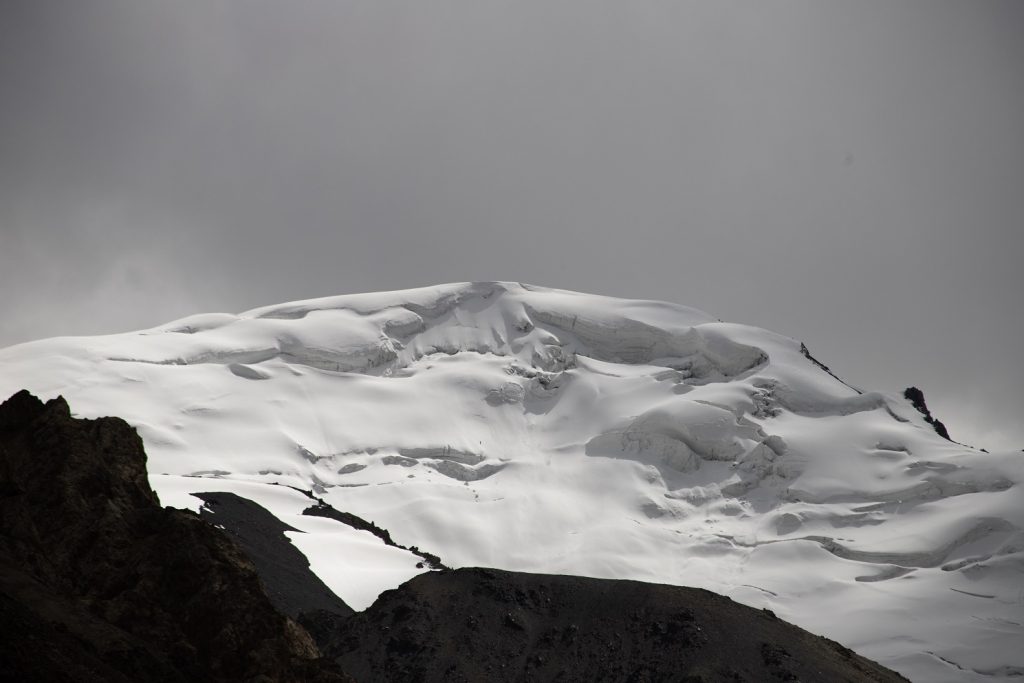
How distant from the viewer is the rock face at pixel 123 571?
1409 inches

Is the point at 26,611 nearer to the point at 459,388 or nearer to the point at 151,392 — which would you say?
the point at 151,392

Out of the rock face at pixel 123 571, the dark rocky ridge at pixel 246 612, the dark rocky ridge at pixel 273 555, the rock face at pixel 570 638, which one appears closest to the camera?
the rock face at pixel 123 571

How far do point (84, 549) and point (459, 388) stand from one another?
106 metres

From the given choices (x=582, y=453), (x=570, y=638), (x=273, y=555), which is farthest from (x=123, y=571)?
(x=582, y=453)

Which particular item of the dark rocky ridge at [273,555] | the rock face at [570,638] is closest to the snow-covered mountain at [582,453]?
the dark rocky ridge at [273,555]

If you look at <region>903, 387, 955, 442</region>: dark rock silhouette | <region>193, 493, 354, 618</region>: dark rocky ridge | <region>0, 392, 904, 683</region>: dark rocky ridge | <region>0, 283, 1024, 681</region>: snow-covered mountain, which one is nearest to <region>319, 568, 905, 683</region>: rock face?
<region>0, 392, 904, 683</region>: dark rocky ridge

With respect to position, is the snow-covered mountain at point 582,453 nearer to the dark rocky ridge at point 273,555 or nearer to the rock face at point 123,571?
the dark rocky ridge at point 273,555

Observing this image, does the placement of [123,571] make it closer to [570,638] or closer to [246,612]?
[246,612]

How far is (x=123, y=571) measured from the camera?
136ft

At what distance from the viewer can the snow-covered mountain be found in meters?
96.1

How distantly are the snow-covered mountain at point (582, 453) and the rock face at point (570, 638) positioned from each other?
14.7 metres

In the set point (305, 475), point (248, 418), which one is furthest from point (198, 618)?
point (248, 418)

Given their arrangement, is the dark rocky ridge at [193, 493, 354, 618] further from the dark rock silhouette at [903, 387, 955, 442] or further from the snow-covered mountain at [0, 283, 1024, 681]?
the dark rock silhouette at [903, 387, 955, 442]

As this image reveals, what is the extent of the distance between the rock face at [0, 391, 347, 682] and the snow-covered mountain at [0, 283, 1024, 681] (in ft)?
108
